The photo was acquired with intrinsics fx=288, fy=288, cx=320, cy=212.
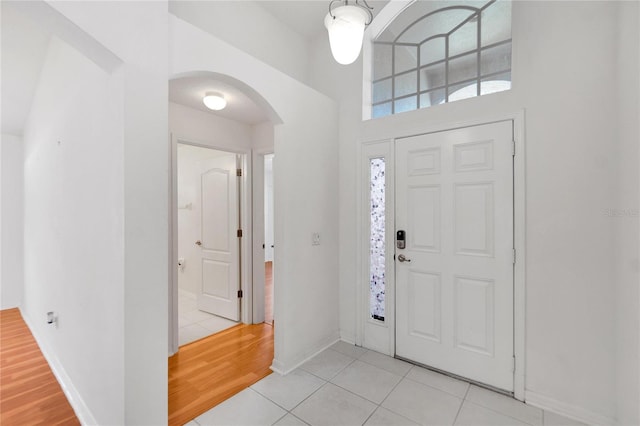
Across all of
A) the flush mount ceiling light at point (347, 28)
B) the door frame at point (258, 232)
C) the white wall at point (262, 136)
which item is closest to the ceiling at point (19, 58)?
the flush mount ceiling light at point (347, 28)

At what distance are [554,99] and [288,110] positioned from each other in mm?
1911

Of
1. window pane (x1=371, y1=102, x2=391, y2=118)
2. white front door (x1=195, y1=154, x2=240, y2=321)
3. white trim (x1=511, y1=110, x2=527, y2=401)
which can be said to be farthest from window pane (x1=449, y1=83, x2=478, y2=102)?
white front door (x1=195, y1=154, x2=240, y2=321)

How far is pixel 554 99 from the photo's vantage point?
1.93 meters

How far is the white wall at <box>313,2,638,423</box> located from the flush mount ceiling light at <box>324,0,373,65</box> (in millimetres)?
1216

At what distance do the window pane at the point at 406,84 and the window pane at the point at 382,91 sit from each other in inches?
3.3

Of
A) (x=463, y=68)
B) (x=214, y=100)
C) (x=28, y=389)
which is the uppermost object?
(x=463, y=68)

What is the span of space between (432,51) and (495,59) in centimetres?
53

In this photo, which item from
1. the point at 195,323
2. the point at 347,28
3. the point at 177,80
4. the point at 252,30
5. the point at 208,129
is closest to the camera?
the point at 347,28

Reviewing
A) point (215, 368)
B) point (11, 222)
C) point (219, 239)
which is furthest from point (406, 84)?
point (11, 222)

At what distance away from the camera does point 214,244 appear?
3729mm

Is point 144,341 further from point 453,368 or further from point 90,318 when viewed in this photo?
point 453,368

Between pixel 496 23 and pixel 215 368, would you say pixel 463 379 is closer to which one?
pixel 215 368

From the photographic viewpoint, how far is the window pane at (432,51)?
249 cm

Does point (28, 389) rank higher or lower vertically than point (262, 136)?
lower
